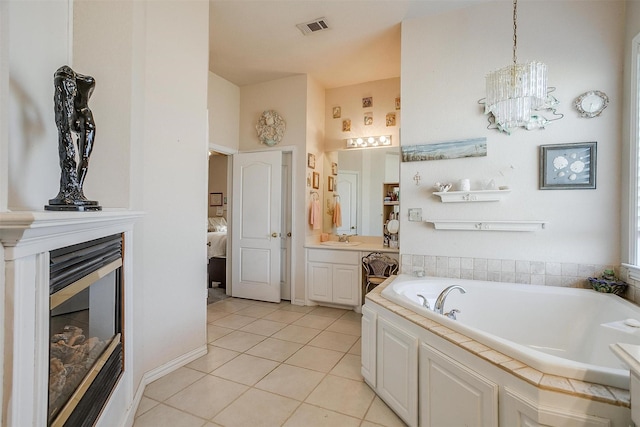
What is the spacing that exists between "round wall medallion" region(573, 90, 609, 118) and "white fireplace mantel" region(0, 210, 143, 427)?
10.9 feet

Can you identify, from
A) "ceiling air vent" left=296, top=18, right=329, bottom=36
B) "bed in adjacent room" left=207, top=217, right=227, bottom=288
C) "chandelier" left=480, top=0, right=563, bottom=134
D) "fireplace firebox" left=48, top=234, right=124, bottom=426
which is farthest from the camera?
"bed in adjacent room" left=207, top=217, right=227, bottom=288

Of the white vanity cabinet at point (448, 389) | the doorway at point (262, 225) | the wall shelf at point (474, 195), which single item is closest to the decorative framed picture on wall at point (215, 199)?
the doorway at point (262, 225)

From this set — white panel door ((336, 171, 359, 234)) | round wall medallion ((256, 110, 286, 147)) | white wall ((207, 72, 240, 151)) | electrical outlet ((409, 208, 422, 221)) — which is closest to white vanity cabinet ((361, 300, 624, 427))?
electrical outlet ((409, 208, 422, 221))

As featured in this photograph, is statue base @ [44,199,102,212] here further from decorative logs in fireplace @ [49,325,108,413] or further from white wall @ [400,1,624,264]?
white wall @ [400,1,624,264]

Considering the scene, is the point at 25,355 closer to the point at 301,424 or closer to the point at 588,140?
the point at 301,424

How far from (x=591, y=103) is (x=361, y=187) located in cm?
248

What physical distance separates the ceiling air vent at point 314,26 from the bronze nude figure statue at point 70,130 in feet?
→ 7.65

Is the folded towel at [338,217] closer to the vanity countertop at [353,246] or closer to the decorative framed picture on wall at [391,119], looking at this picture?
the vanity countertop at [353,246]

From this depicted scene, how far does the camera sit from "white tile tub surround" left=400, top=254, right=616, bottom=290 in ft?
7.75

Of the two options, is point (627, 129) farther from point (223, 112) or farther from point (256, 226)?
point (223, 112)

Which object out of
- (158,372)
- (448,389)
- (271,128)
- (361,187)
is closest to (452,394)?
(448,389)

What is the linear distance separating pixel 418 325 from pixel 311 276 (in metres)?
2.42

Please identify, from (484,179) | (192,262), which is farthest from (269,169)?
(484,179)

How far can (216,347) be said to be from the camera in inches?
107
